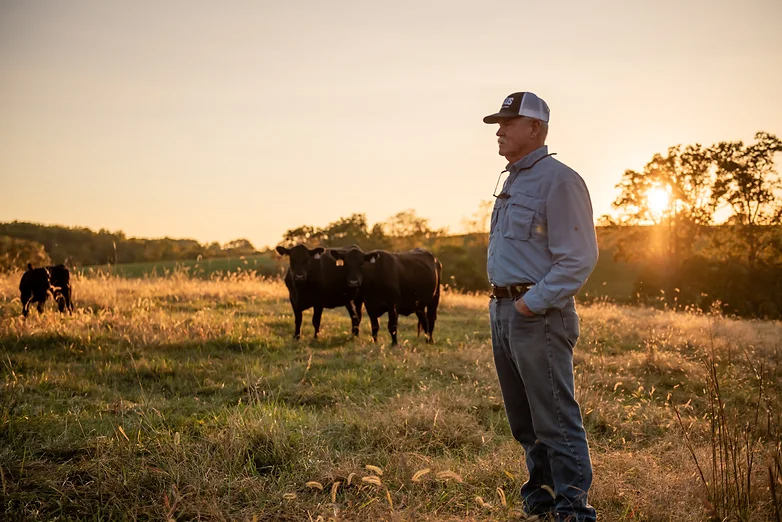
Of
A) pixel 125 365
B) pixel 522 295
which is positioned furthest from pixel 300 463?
pixel 125 365

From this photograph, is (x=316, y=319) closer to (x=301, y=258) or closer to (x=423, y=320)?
(x=301, y=258)

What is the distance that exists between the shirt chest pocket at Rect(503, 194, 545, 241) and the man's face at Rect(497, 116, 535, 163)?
0.32 meters

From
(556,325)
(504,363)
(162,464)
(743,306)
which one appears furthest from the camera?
(743,306)

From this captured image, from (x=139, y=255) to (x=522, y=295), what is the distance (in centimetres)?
5051

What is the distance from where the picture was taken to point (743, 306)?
94.5 feet

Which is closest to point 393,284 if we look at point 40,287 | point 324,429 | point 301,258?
point 301,258

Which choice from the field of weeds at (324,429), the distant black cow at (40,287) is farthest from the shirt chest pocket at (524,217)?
the distant black cow at (40,287)

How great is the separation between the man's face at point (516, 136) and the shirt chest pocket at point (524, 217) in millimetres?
319

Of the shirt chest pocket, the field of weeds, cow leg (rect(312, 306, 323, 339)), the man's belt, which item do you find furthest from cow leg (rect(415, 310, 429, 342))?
the shirt chest pocket

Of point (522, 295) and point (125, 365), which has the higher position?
point (522, 295)

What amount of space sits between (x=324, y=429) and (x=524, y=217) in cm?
298

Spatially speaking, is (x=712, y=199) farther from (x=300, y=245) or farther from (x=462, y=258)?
(x=300, y=245)

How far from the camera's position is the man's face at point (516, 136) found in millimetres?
3357

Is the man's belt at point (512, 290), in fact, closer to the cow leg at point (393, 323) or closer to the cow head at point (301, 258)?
the cow leg at point (393, 323)
